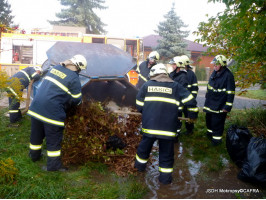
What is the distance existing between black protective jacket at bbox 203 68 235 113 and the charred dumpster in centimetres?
170

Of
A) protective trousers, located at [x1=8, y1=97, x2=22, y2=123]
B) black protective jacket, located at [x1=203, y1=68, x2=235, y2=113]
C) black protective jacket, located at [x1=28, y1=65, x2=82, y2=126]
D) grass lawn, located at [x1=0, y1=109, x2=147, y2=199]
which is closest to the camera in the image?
grass lawn, located at [x1=0, y1=109, x2=147, y2=199]

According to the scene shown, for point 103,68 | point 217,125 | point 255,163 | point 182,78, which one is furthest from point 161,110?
point 103,68

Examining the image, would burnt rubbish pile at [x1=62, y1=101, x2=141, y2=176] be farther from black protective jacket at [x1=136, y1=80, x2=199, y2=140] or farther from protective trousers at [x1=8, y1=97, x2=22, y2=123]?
protective trousers at [x1=8, y1=97, x2=22, y2=123]

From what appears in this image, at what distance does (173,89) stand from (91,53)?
8.76 feet

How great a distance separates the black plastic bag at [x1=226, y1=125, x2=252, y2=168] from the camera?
3.66 metres

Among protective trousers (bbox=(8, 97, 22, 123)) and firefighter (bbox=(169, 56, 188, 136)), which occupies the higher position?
firefighter (bbox=(169, 56, 188, 136))

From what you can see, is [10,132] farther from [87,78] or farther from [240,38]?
[240,38]

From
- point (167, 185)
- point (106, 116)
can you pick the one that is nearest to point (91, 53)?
point (106, 116)

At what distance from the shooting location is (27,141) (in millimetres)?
4488

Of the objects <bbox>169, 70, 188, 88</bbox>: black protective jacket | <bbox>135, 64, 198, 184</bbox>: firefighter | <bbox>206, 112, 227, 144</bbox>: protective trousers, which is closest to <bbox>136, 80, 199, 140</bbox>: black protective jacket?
<bbox>135, 64, 198, 184</bbox>: firefighter

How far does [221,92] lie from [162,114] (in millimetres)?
1907

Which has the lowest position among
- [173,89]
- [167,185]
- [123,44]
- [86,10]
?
[167,185]

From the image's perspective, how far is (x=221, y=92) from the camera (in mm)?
4512

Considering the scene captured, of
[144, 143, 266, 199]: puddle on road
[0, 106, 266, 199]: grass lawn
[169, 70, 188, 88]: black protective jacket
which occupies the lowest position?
[144, 143, 266, 199]: puddle on road
